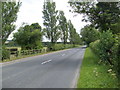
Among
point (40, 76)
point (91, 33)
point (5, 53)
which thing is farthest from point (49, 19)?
point (40, 76)

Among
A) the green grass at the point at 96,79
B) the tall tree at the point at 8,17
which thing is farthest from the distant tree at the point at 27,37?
the green grass at the point at 96,79

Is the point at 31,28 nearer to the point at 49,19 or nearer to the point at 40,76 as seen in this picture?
the point at 49,19

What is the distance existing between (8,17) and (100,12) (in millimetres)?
11970

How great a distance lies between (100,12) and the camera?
50.2 feet

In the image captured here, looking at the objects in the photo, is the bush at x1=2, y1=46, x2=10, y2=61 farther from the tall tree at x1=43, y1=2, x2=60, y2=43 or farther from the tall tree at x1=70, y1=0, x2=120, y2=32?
the tall tree at x1=43, y1=2, x2=60, y2=43

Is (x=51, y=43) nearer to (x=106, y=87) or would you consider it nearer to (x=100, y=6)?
(x=100, y=6)

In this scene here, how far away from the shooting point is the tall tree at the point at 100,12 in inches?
579

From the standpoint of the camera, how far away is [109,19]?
14.6 m

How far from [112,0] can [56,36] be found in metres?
25.7

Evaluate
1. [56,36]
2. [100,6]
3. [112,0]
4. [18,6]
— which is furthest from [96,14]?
[56,36]

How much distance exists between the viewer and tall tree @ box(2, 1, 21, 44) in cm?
1773

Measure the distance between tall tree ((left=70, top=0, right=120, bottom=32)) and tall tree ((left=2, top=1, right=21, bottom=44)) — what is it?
8338 millimetres

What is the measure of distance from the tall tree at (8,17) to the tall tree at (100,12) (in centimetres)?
834

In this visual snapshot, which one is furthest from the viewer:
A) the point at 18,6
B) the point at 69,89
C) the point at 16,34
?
the point at 16,34
